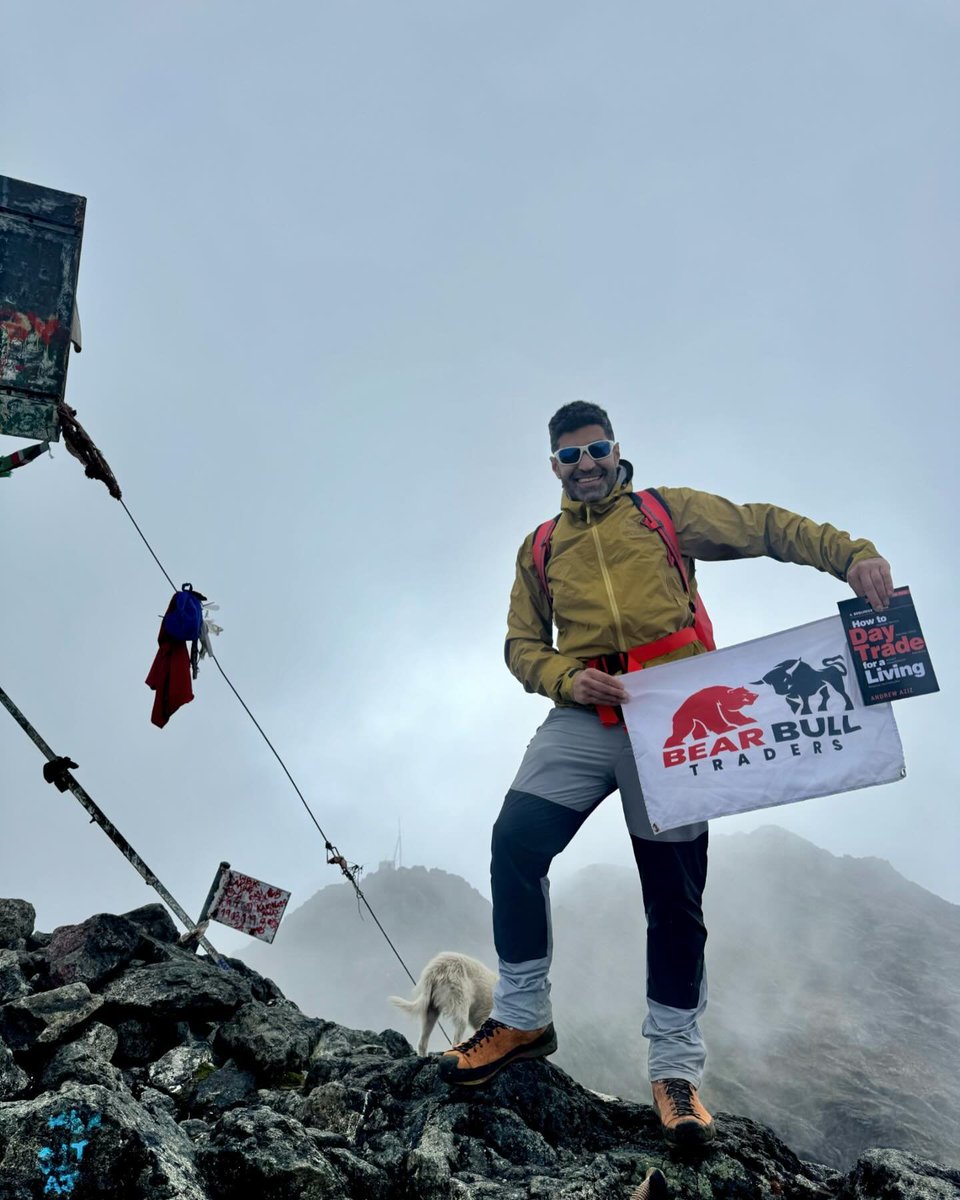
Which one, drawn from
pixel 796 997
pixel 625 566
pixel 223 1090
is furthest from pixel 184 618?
pixel 796 997

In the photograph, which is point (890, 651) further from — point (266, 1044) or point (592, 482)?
point (266, 1044)

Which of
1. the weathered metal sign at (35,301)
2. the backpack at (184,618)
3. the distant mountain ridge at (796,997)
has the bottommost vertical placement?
the distant mountain ridge at (796,997)

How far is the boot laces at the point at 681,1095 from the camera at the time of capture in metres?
4.08

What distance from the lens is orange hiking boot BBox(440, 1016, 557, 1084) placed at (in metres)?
4.43

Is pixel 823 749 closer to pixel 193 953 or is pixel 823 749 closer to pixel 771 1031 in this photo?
pixel 193 953

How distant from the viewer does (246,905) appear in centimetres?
873

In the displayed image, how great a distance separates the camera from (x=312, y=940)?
172875mm

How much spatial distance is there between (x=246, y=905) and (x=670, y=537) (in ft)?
23.4

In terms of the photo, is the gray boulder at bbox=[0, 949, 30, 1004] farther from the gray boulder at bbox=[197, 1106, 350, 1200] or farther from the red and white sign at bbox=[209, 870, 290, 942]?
the gray boulder at bbox=[197, 1106, 350, 1200]

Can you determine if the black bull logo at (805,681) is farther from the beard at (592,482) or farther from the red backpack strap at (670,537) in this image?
the beard at (592,482)

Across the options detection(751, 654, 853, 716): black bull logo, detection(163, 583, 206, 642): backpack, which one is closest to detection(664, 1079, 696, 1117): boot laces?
detection(751, 654, 853, 716): black bull logo

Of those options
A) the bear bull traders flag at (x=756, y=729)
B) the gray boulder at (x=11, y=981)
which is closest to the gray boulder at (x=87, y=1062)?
the gray boulder at (x=11, y=981)

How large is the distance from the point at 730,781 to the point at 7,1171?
402 cm

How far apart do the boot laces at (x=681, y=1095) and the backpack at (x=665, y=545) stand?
9.06 ft
